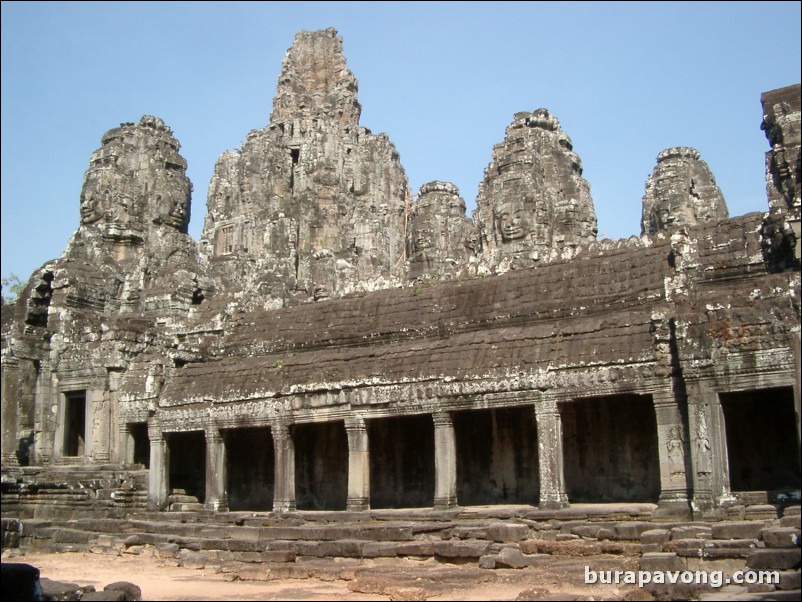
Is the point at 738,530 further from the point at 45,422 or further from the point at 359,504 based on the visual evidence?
the point at 45,422

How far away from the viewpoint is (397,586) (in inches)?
482

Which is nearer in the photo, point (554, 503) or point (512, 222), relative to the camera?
point (554, 503)

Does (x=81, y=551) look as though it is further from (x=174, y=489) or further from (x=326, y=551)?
(x=326, y=551)

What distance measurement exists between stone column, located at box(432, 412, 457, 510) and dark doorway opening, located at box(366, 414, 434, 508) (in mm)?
2605

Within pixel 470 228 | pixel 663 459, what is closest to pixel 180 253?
pixel 470 228

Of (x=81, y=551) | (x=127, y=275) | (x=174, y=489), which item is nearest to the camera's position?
(x=81, y=551)

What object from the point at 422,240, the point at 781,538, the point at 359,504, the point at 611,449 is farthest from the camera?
the point at 422,240

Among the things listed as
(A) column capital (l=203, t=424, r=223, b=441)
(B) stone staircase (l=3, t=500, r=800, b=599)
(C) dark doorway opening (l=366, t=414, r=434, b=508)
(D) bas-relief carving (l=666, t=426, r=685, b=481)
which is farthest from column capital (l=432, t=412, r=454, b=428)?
(A) column capital (l=203, t=424, r=223, b=441)

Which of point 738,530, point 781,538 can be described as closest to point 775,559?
point 781,538

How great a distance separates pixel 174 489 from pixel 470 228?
1246 centimetres

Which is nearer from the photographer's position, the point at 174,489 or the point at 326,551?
the point at 326,551

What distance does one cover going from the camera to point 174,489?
77.4 feet

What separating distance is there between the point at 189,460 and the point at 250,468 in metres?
2.14

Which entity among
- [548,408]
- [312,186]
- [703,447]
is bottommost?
[703,447]
